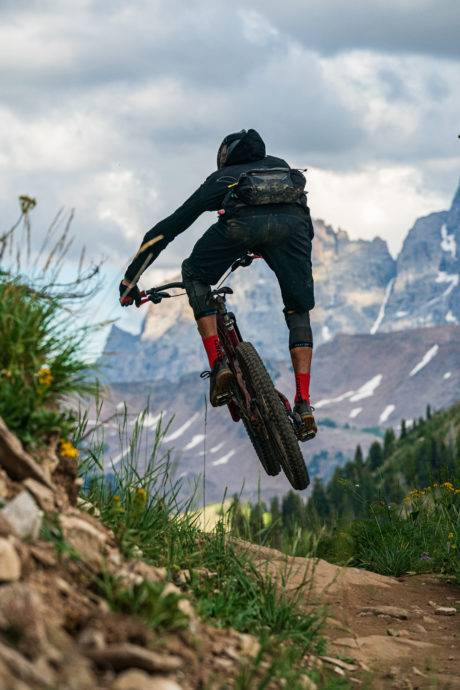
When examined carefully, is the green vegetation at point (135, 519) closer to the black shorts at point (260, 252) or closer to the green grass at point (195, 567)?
the green grass at point (195, 567)

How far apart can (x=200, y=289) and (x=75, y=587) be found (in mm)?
4761

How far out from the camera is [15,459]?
492cm

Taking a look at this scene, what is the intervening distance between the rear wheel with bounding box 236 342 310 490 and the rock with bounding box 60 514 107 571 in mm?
3271

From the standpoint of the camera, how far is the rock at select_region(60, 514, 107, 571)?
491 centimetres

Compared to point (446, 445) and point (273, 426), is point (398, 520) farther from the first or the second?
point (446, 445)

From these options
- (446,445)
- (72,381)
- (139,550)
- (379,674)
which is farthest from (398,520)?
(446,445)

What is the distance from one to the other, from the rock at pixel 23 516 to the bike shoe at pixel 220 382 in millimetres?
4096

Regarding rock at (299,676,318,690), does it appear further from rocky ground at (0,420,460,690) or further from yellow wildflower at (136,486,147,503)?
yellow wildflower at (136,486,147,503)

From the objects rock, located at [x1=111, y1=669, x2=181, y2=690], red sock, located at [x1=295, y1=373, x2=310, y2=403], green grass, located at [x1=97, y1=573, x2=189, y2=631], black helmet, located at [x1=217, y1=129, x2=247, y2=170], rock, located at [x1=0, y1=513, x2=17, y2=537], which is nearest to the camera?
rock, located at [x1=111, y1=669, x2=181, y2=690]

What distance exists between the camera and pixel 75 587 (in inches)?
184

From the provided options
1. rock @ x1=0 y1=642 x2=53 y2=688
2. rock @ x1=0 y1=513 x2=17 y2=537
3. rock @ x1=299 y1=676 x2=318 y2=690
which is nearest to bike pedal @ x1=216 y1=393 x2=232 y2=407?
rock @ x1=299 y1=676 x2=318 y2=690

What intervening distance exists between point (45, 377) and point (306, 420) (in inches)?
151

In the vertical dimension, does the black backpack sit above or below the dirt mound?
above

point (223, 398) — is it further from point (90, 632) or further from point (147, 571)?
point (90, 632)
